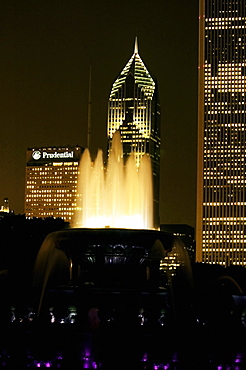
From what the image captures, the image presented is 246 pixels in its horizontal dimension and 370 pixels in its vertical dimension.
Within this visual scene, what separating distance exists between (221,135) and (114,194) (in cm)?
11040

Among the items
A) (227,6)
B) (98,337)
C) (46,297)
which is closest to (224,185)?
(227,6)

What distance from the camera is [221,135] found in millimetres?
166750

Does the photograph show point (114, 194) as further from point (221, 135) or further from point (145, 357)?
point (221, 135)

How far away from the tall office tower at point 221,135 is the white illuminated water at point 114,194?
10344 cm

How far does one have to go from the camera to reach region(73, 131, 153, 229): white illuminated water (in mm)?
55562

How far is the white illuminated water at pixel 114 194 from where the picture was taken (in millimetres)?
55562

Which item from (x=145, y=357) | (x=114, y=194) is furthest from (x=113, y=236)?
(x=114, y=194)

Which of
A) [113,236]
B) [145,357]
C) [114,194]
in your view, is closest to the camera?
[145,357]

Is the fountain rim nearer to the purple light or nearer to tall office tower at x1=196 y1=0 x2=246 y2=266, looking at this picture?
the purple light

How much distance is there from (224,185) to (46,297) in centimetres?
11652

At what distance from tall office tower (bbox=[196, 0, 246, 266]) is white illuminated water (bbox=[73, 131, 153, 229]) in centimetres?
10344

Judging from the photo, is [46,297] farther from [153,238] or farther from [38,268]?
[38,268]

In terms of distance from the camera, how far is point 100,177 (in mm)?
59938

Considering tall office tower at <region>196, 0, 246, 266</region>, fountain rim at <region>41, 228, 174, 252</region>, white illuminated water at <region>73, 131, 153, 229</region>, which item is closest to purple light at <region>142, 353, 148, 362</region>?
fountain rim at <region>41, 228, 174, 252</region>
